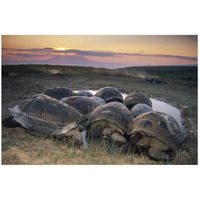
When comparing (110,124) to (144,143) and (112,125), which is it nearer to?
(112,125)

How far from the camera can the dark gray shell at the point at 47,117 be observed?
A: 4.62m

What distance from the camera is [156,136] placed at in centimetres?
407

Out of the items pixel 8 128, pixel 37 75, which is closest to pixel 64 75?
pixel 37 75

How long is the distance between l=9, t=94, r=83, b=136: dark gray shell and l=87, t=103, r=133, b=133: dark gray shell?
0.57 m

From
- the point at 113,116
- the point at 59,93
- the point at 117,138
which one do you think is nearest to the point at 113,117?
the point at 113,116

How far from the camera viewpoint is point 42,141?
178 inches

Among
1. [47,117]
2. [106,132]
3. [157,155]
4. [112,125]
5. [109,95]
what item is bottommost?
[157,155]

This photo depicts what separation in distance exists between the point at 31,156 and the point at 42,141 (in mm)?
774

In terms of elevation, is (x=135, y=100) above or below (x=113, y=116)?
above

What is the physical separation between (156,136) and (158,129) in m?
0.19

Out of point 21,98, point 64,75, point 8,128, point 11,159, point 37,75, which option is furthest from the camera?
point 64,75

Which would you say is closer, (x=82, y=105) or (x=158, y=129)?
(x=158, y=129)

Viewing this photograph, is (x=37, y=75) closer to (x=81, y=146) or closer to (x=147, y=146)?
(x=81, y=146)

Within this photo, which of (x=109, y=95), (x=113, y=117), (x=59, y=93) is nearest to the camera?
(x=113, y=117)
